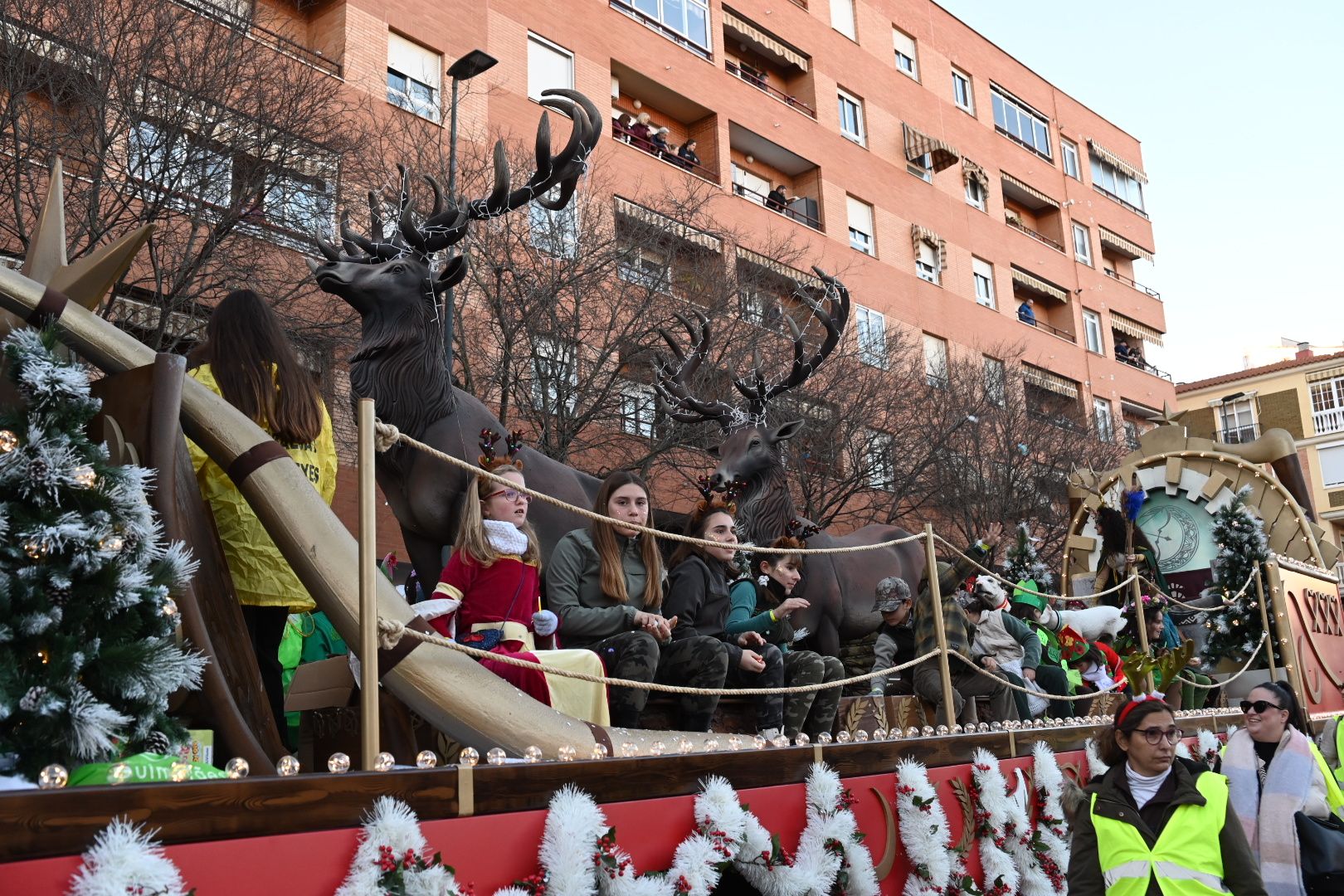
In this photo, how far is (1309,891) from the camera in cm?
536

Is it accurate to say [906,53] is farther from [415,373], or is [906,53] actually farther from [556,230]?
[415,373]

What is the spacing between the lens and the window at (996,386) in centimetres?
2612

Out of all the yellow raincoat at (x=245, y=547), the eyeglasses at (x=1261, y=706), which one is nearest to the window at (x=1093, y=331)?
Answer: the eyeglasses at (x=1261, y=706)

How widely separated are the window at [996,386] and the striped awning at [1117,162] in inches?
746

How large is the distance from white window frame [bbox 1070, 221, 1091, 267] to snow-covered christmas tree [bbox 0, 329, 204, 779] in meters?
41.5

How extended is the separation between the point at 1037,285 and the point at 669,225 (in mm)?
22957

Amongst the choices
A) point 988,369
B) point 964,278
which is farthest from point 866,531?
point 964,278

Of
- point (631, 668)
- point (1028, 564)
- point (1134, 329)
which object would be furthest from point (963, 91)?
point (631, 668)

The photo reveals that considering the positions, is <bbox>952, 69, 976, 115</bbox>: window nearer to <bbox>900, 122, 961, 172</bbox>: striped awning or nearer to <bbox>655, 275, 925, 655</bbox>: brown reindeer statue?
<bbox>900, 122, 961, 172</bbox>: striped awning

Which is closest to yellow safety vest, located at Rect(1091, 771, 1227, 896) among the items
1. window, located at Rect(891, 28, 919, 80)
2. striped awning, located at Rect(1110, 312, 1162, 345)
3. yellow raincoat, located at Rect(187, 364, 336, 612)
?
yellow raincoat, located at Rect(187, 364, 336, 612)

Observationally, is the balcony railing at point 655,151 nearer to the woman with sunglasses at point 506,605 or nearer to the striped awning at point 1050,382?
the striped awning at point 1050,382

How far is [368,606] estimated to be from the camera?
3432 mm

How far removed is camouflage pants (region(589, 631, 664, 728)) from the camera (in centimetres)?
514

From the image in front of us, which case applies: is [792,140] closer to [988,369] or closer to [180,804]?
[988,369]
